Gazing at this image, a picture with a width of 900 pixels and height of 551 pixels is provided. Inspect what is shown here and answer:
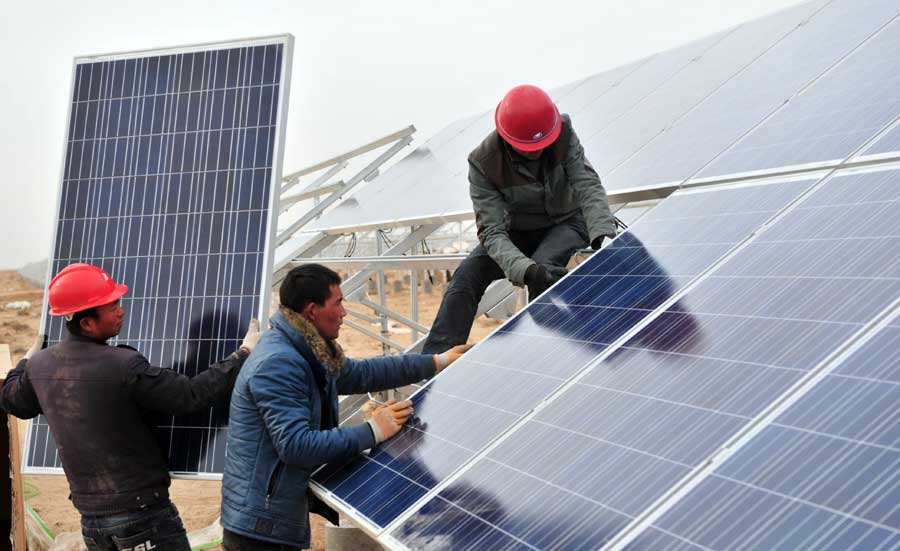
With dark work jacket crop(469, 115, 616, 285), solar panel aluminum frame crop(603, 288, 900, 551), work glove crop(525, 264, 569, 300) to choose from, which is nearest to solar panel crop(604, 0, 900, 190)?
dark work jacket crop(469, 115, 616, 285)

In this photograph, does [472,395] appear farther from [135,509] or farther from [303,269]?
[135,509]

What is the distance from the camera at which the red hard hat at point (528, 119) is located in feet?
17.8

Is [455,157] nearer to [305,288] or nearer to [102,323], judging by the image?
[102,323]

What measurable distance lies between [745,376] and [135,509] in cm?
372

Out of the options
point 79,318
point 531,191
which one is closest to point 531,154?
point 531,191

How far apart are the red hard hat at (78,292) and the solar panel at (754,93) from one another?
12.7ft

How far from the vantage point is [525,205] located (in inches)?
232

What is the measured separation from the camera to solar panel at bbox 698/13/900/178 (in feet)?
15.4

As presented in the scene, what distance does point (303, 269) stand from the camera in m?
4.57

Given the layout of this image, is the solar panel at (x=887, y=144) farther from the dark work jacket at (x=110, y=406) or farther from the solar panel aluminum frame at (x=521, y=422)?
the dark work jacket at (x=110, y=406)

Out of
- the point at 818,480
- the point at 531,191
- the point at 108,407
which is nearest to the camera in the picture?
the point at 818,480

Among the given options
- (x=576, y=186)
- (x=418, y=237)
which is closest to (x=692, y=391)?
(x=576, y=186)

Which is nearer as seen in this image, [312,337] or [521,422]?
[521,422]

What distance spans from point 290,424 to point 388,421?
0.45 metres
